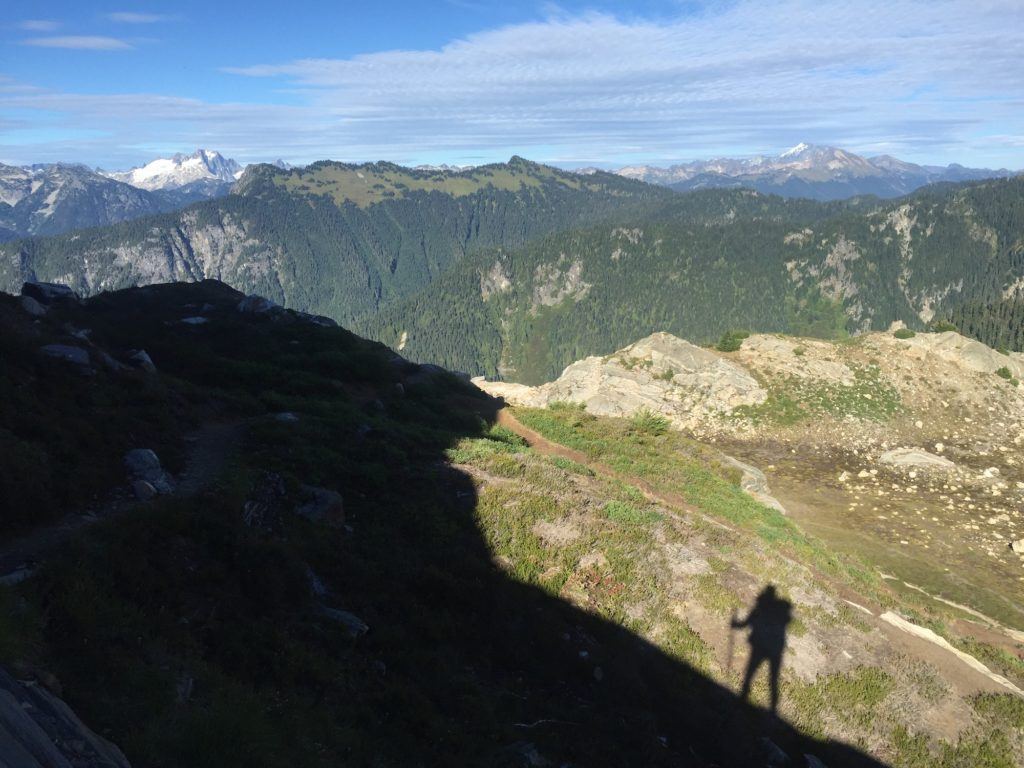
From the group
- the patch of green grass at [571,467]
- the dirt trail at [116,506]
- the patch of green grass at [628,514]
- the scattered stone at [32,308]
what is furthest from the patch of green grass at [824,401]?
the scattered stone at [32,308]

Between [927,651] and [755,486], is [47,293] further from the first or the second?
[927,651]

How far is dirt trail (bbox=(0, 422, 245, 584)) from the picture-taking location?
11180 mm

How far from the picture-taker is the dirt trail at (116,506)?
440 inches

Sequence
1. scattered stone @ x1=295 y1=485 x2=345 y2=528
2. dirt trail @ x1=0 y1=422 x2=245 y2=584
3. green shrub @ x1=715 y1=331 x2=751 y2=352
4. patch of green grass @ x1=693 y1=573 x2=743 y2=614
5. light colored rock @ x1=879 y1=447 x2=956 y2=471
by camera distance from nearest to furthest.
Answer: dirt trail @ x1=0 y1=422 x2=245 y2=584, scattered stone @ x1=295 y1=485 x2=345 y2=528, patch of green grass @ x1=693 y1=573 x2=743 y2=614, light colored rock @ x1=879 y1=447 x2=956 y2=471, green shrub @ x1=715 y1=331 x2=751 y2=352

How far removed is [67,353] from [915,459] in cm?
5973

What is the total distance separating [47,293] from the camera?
42.7m

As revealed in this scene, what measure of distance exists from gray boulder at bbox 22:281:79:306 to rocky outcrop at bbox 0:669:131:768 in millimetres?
43392

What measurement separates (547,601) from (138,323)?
40369 mm

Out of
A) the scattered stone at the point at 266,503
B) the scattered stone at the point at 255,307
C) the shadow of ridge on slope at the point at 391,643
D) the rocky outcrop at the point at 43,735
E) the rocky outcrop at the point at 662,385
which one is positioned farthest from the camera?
the rocky outcrop at the point at 662,385

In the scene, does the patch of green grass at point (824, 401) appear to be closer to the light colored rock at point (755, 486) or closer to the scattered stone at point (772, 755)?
the light colored rock at point (755, 486)

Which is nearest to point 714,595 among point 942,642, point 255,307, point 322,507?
point 942,642

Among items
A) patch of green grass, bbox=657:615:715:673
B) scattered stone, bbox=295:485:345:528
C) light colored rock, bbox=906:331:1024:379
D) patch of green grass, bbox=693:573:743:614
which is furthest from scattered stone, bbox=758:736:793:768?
light colored rock, bbox=906:331:1024:379

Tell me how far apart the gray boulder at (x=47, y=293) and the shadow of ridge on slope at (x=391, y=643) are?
1091 inches

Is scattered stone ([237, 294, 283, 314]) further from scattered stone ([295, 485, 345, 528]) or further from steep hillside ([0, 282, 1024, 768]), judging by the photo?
scattered stone ([295, 485, 345, 528])
